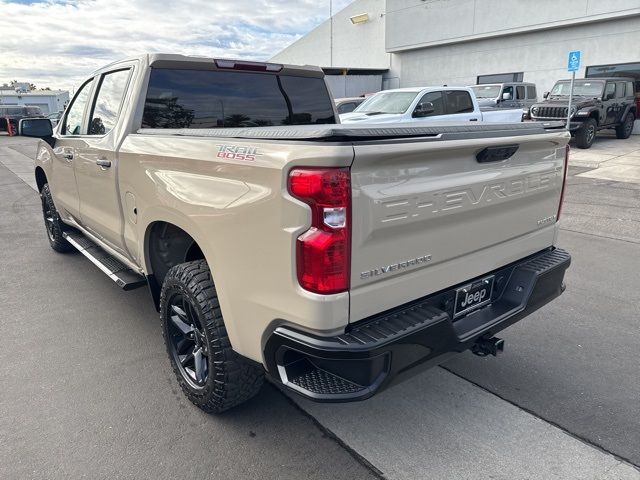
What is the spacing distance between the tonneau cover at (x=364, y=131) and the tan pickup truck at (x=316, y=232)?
1cm

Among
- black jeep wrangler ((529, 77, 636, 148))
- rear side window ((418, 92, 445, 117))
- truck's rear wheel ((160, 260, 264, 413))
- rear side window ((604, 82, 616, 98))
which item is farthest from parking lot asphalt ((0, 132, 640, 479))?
rear side window ((604, 82, 616, 98))

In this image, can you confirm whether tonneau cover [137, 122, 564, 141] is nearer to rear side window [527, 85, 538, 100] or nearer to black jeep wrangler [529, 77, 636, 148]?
black jeep wrangler [529, 77, 636, 148]

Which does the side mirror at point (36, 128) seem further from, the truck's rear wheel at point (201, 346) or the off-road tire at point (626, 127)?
the off-road tire at point (626, 127)

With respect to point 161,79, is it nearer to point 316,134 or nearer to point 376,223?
point 316,134

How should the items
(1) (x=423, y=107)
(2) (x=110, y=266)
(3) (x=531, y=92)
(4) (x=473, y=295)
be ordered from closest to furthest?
(4) (x=473, y=295) < (2) (x=110, y=266) < (1) (x=423, y=107) < (3) (x=531, y=92)

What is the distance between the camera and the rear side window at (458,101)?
11.7 meters

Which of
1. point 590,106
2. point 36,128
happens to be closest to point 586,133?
point 590,106

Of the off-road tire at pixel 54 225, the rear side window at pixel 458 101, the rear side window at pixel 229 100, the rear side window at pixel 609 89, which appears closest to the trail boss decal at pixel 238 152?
the rear side window at pixel 229 100

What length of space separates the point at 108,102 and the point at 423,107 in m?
8.42

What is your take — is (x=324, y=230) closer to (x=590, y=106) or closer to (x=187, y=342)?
(x=187, y=342)

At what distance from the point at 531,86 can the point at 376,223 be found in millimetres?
19078

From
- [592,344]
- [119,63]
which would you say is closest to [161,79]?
[119,63]

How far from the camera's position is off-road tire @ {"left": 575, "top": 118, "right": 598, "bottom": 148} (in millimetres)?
14645

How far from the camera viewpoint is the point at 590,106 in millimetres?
14430
